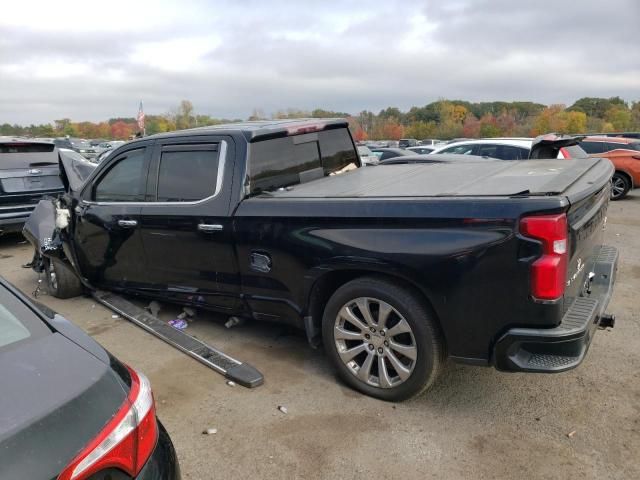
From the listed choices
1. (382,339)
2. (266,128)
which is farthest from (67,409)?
(266,128)

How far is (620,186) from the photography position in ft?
41.9

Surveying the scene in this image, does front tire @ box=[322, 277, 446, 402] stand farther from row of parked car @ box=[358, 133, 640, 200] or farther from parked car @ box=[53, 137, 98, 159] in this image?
parked car @ box=[53, 137, 98, 159]

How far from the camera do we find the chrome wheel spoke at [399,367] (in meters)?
3.12

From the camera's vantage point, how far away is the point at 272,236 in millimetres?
3494

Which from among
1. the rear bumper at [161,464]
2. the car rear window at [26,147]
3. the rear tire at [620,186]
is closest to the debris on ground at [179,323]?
the rear bumper at [161,464]

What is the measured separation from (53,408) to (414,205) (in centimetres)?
202

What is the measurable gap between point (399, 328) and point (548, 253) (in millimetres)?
962

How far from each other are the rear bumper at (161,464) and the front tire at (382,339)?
153 centimetres

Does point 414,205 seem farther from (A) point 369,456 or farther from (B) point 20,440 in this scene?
(B) point 20,440

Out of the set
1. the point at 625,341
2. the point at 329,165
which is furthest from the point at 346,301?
the point at 625,341

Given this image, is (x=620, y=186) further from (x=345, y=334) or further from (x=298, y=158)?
(x=345, y=334)

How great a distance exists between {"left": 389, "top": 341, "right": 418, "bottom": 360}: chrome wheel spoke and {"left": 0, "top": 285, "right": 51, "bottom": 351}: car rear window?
6.35ft

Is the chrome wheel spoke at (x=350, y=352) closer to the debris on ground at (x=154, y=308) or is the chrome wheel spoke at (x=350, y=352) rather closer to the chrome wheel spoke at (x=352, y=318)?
the chrome wheel spoke at (x=352, y=318)

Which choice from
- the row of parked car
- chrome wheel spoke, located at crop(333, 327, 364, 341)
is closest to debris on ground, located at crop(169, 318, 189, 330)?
chrome wheel spoke, located at crop(333, 327, 364, 341)
